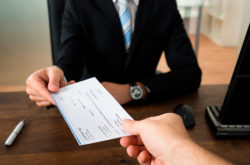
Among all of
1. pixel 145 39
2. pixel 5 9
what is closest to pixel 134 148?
pixel 145 39

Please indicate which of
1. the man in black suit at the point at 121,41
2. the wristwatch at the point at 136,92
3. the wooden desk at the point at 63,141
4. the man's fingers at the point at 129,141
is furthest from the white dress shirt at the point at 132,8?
the man's fingers at the point at 129,141

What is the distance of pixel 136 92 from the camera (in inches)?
33.9

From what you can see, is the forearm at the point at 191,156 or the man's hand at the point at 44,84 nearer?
the forearm at the point at 191,156

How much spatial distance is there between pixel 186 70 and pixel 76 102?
0.61 meters

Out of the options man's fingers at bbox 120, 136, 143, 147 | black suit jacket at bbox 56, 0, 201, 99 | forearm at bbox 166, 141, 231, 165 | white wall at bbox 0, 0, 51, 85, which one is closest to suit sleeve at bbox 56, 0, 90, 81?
black suit jacket at bbox 56, 0, 201, 99

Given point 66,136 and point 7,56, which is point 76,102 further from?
point 7,56

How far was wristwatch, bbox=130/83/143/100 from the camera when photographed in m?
0.85

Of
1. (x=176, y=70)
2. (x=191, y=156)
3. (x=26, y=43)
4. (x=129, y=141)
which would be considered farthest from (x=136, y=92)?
(x=26, y=43)

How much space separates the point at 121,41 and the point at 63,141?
2.19ft

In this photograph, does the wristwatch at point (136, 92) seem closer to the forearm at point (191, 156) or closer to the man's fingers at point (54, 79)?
the man's fingers at point (54, 79)

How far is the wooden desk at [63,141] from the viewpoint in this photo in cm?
55

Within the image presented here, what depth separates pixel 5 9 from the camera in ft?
6.27

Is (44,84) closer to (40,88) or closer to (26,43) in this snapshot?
(40,88)

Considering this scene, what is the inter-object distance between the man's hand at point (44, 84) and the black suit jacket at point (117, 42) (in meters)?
0.27
